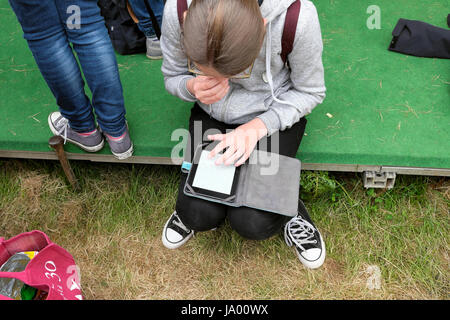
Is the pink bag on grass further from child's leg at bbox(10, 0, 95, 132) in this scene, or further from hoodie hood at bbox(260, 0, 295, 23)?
hoodie hood at bbox(260, 0, 295, 23)

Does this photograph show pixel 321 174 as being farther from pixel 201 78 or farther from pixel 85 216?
pixel 85 216

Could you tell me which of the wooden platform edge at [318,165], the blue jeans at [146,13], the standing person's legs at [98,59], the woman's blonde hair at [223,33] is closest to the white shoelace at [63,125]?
the wooden platform edge at [318,165]

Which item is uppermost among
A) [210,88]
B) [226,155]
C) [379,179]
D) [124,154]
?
[210,88]

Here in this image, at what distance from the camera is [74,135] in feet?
6.35

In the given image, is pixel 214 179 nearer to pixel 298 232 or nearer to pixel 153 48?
pixel 298 232

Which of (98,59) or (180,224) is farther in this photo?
(180,224)

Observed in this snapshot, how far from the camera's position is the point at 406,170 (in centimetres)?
195

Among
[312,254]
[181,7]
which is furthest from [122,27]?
[312,254]

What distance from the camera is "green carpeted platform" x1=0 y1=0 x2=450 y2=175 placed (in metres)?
1.96

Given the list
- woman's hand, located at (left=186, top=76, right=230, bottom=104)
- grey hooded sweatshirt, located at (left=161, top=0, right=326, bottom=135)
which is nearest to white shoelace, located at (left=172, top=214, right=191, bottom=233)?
grey hooded sweatshirt, located at (left=161, top=0, right=326, bottom=135)

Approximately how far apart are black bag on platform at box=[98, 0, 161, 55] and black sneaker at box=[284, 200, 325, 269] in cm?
137

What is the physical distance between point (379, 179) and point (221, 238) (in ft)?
2.72

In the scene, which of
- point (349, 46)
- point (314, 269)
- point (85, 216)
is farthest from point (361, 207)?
point (85, 216)

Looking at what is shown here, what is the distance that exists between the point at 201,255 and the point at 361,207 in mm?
862
